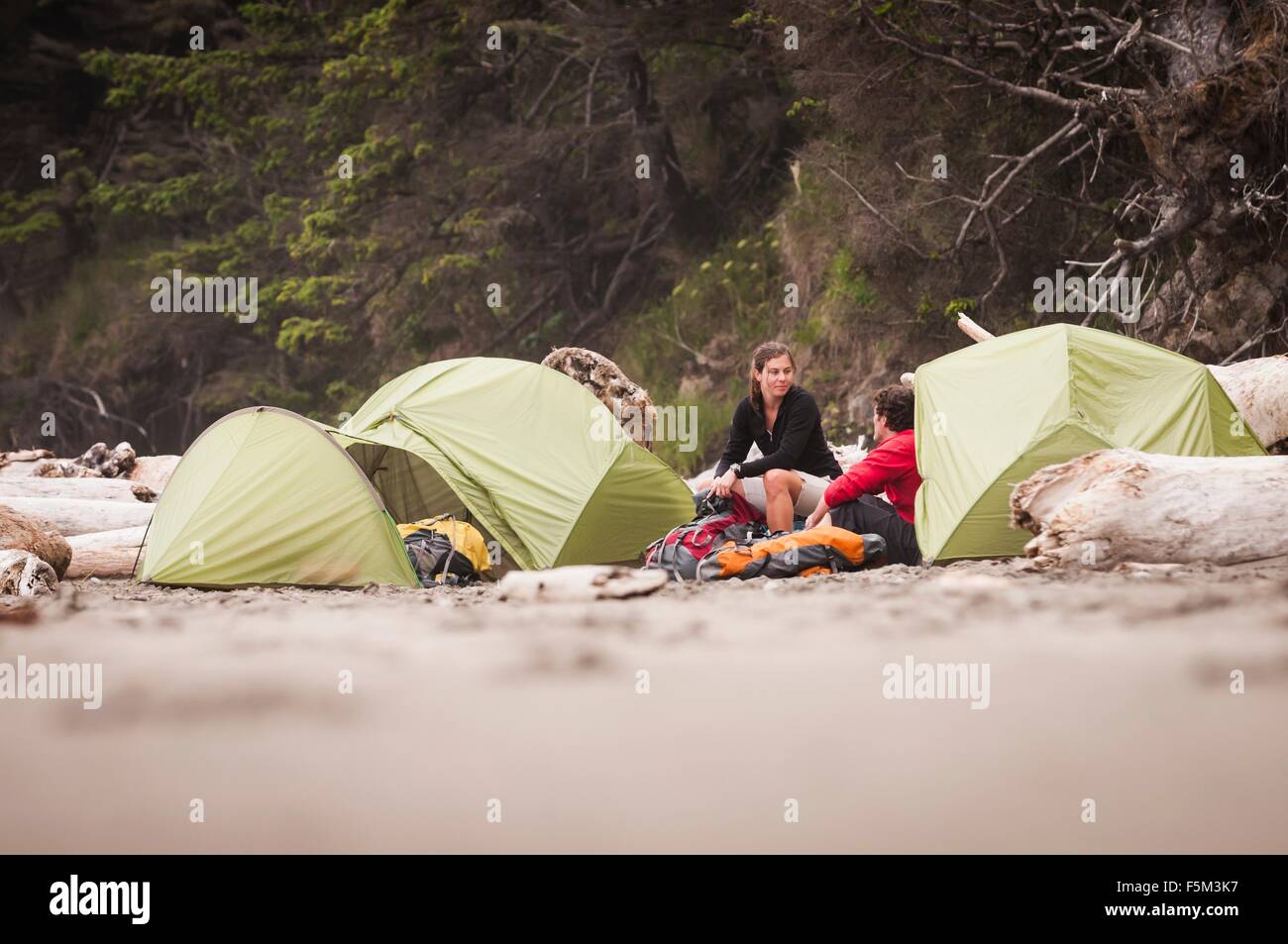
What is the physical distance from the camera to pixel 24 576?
615 centimetres

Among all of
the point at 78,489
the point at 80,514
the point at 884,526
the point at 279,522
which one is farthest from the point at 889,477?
the point at 78,489

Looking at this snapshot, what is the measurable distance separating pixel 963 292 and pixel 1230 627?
9.06 m

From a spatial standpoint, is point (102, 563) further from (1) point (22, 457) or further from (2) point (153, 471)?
(1) point (22, 457)

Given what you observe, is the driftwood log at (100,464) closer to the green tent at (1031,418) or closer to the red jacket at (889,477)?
the red jacket at (889,477)

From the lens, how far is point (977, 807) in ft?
9.72

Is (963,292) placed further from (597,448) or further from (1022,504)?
(1022,504)

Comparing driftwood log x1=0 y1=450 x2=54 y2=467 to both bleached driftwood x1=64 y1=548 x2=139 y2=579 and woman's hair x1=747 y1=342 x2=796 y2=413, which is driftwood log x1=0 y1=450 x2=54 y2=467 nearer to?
bleached driftwood x1=64 y1=548 x2=139 y2=579

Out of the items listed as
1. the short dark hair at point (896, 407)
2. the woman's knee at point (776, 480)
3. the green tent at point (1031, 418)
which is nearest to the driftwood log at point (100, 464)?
the woman's knee at point (776, 480)

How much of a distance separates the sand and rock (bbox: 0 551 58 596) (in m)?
2.49

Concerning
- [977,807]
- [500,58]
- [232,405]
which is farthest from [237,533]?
[232,405]

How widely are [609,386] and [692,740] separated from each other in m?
6.56

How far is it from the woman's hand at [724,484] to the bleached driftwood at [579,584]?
139cm

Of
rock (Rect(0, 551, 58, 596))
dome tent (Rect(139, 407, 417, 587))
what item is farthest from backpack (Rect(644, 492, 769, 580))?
rock (Rect(0, 551, 58, 596))

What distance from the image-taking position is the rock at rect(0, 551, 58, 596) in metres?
6.09
